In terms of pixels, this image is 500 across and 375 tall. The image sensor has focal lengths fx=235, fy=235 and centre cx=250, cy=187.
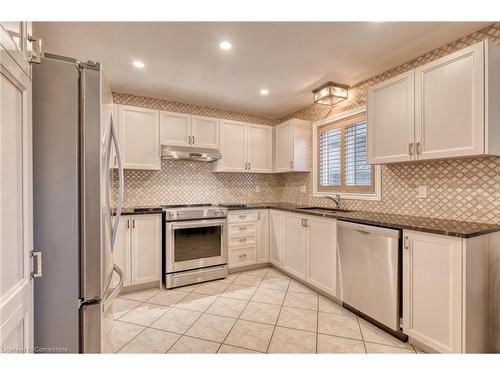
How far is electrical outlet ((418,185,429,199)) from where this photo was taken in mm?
2213

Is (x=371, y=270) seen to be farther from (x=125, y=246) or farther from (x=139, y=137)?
(x=139, y=137)

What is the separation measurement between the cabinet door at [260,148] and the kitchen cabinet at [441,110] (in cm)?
184

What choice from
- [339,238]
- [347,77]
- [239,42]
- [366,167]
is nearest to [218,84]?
[239,42]

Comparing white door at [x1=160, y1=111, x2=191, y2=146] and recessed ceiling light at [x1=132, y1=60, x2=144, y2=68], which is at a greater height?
recessed ceiling light at [x1=132, y1=60, x2=144, y2=68]

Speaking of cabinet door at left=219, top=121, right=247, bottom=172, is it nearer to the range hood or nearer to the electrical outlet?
the range hood

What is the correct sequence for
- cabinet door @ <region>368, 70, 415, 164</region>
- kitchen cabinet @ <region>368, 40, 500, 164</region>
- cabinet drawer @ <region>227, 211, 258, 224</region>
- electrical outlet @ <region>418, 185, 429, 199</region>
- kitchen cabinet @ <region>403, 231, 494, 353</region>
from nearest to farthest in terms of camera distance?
1. kitchen cabinet @ <region>403, 231, 494, 353</region>
2. kitchen cabinet @ <region>368, 40, 500, 164</region>
3. cabinet door @ <region>368, 70, 415, 164</region>
4. electrical outlet @ <region>418, 185, 429, 199</region>
5. cabinet drawer @ <region>227, 211, 258, 224</region>

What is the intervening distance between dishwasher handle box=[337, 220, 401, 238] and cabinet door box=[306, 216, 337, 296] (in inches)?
5.7

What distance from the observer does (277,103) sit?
3617 mm

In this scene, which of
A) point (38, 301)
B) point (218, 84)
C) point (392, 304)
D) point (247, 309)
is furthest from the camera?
point (218, 84)

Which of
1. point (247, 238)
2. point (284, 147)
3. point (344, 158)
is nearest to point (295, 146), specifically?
point (284, 147)

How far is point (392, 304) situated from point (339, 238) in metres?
0.69

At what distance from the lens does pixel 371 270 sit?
6.76ft

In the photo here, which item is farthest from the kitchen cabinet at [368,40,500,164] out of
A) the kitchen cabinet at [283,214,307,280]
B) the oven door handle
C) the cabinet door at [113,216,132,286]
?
the cabinet door at [113,216,132,286]

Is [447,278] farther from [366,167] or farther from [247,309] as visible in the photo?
[247,309]
